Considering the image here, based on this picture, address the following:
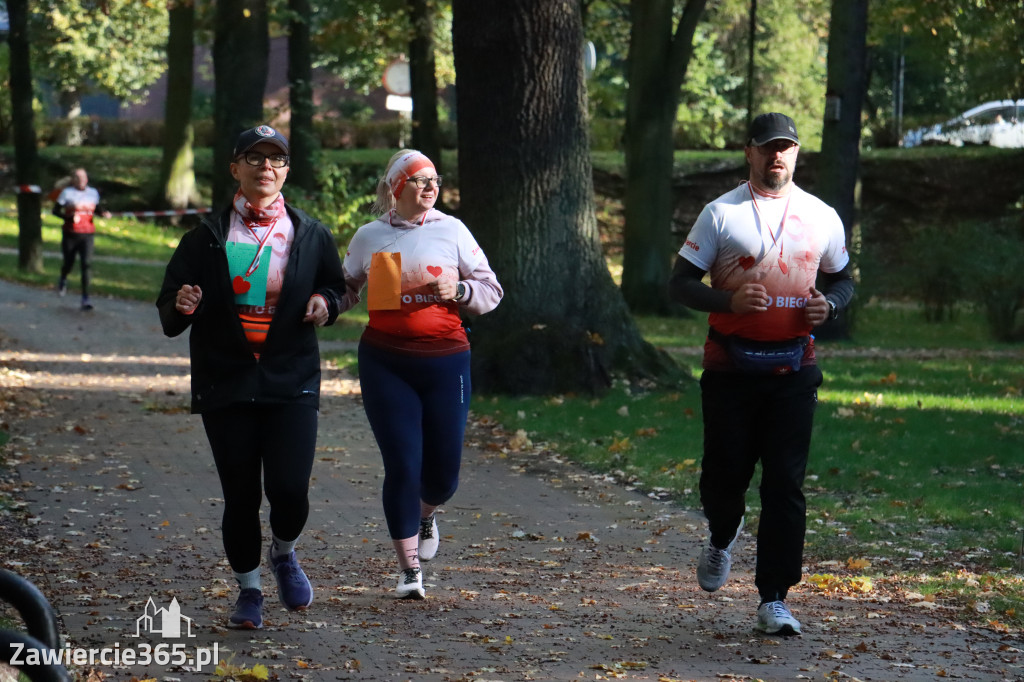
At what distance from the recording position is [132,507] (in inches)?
341

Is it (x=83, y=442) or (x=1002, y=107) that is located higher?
(x=1002, y=107)

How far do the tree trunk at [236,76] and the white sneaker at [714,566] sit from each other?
18491 mm

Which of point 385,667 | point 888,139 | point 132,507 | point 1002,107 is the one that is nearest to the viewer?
point 385,667

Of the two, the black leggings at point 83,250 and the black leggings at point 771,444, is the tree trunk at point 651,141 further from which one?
the black leggings at point 771,444

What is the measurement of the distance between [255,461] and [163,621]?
76 centimetres

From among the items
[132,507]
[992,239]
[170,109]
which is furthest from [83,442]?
[170,109]

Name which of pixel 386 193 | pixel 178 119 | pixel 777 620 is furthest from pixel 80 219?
pixel 777 620

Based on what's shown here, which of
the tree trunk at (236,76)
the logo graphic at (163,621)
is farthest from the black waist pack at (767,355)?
the tree trunk at (236,76)

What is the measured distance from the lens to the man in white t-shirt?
579 centimetres

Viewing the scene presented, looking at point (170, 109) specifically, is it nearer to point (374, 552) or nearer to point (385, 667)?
point (374, 552)

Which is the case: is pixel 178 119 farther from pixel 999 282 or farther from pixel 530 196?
pixel 530 196

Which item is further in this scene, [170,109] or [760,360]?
[170,109]

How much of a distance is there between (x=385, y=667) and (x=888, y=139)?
144ft

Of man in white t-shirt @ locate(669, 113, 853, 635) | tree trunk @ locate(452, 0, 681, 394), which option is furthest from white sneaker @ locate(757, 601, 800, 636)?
tree trunk @ locate(452, 0, 681, 394)
